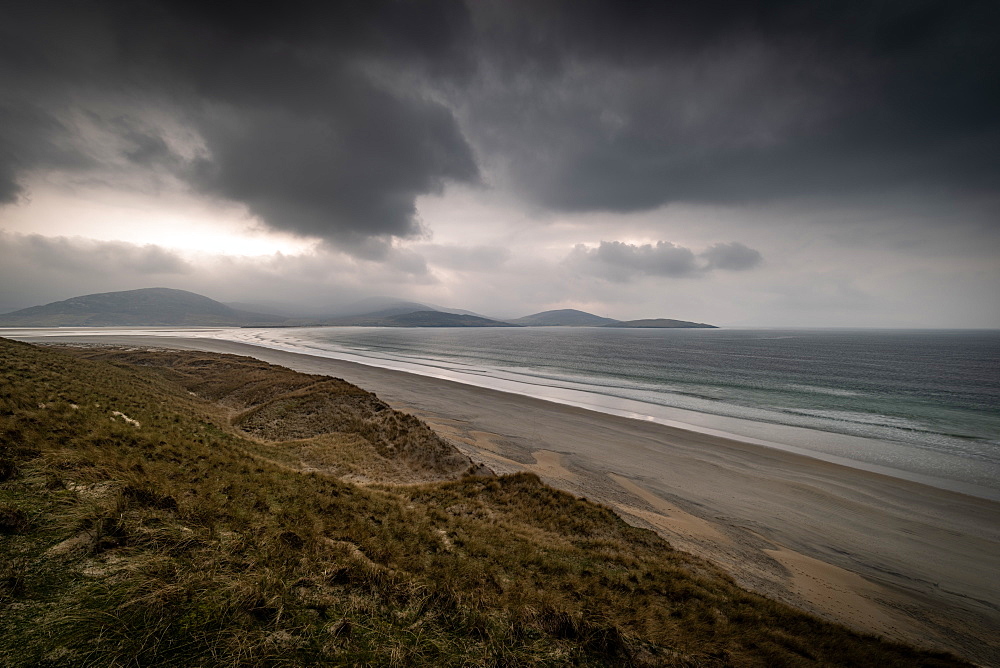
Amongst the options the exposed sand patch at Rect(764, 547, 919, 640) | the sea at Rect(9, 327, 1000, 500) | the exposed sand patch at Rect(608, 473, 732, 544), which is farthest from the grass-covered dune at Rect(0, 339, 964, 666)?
the sea at Rect(9, 327, 1000, 500)

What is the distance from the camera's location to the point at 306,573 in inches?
237

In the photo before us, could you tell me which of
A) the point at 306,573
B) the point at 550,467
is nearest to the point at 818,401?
the point at 550,467

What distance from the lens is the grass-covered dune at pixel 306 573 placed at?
4.14 m

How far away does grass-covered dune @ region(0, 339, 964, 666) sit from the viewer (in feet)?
13.6

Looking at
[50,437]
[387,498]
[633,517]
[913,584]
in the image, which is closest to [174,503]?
[50,437]

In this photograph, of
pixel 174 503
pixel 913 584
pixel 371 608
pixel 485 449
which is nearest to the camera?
pixel 371 608

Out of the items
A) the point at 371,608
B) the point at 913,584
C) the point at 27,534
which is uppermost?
the point at 27,534

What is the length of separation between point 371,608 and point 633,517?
14.8 metres

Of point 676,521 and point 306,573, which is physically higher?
point 306,573

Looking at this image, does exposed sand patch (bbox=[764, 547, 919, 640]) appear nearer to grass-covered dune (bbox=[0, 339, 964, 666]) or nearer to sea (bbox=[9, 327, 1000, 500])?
grass-covered dune (bbox=[0, 339, 964, 666])

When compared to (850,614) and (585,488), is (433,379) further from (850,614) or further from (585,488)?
(850,614)

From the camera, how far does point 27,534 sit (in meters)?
5.06

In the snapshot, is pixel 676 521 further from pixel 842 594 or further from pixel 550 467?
pixel 550 467

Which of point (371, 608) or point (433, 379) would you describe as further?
point (433, 379)
